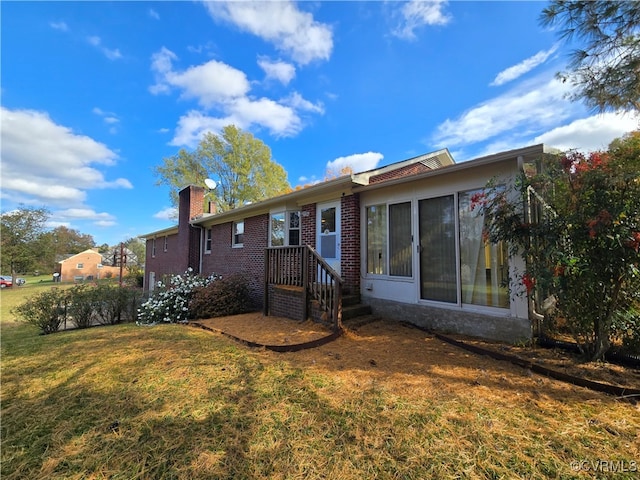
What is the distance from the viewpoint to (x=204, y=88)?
1341cm

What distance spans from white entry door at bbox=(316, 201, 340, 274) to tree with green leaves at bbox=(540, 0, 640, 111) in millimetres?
5421

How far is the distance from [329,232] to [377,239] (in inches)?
63.3

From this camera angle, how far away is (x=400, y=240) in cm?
627

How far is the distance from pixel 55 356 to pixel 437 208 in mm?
7600

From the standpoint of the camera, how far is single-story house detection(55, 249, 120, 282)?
45531 mm

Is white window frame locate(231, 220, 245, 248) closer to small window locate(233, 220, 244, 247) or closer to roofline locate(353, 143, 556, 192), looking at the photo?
small window locate(233, 220, 244, 247)

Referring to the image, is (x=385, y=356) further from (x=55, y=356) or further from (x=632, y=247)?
(x=55, y=356)

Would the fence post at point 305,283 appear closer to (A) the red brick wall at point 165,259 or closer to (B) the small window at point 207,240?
(B) the small window at point 207,240

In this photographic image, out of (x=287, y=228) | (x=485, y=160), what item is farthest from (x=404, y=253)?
(x=287, y=228)

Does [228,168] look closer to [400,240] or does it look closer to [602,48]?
[400,240]

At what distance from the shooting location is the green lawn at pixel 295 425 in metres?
2.03

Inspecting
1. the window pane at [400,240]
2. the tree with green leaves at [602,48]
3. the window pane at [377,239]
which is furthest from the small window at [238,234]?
the tree with green leaves at [602,48]

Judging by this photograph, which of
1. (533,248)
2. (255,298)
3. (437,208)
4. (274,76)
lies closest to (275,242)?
(255,298)

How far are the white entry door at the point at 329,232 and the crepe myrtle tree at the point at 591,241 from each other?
4136mm
